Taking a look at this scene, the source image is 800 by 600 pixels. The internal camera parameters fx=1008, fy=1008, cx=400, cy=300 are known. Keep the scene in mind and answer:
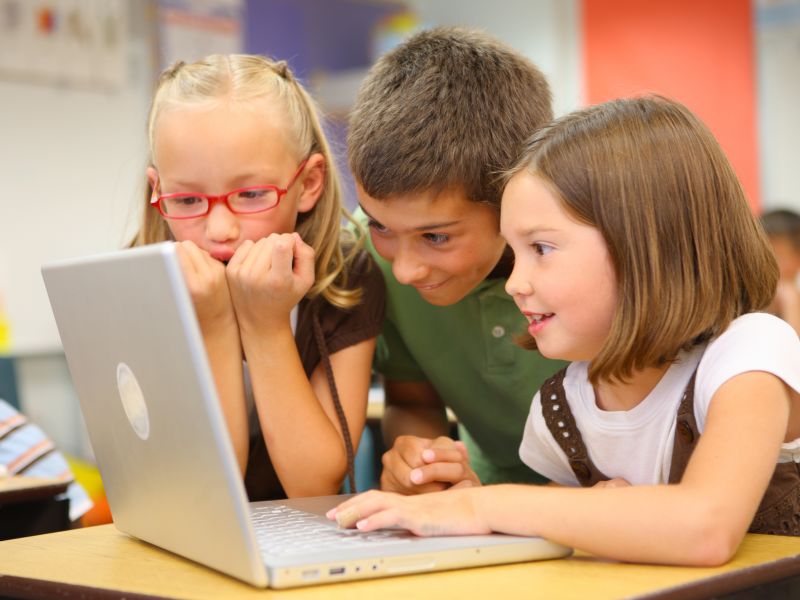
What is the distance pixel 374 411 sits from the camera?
1925mm

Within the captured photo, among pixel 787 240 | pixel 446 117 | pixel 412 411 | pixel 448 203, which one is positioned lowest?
pixel 787 240

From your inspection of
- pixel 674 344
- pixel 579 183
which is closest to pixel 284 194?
pixel 579 183

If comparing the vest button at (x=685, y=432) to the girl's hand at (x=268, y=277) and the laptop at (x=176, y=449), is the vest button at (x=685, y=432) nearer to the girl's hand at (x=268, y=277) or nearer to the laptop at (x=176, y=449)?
the laptop at (x=176, y=449)

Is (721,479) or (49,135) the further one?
(49,135)

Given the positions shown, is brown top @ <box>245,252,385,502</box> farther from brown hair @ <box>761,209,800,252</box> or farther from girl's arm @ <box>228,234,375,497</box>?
brown hair @ <box>761,209,800,252</box>

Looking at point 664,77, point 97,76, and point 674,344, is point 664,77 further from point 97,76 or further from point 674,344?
point 674,344

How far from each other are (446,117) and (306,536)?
0.60 m

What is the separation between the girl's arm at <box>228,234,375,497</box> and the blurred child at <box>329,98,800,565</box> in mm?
260

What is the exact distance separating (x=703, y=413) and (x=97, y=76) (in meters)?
3.34

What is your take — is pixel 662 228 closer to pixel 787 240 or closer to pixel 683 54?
pixel 787 240

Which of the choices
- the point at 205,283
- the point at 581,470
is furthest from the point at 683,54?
the point at 205,283

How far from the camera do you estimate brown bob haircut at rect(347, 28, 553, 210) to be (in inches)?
48.8

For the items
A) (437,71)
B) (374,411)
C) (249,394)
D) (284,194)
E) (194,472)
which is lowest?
(374,411)

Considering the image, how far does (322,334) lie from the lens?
137 centimetres
